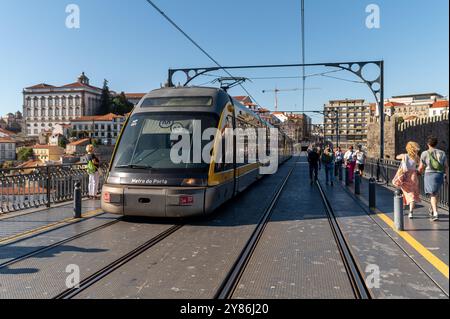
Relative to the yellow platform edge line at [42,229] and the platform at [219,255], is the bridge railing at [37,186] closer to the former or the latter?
the platform at [219,255]

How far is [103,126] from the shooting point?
134875 mm

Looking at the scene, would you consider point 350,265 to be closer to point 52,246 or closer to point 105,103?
point 52,246

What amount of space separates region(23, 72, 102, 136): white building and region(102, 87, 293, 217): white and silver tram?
148041 mm

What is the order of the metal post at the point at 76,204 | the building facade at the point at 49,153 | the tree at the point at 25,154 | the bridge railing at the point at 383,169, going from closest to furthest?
the metal post at the point at 76,204
the bridge railing at the point at 383,169
the building facade at the point at 49,153
the tree at the point at 25,154

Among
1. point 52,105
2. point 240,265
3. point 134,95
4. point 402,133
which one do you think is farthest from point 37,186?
point 134,95

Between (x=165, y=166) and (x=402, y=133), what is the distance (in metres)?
40.8

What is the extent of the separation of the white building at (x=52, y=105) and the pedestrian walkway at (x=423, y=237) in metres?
150

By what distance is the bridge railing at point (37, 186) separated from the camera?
9523 millimetres

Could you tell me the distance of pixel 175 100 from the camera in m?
8.97

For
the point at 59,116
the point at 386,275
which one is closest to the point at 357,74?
the point at 386,275

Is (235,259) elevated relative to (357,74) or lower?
lower

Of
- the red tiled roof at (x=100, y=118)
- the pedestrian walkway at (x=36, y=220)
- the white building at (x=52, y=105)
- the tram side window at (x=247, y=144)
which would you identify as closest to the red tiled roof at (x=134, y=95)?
the white building at (x=52, y=105)
